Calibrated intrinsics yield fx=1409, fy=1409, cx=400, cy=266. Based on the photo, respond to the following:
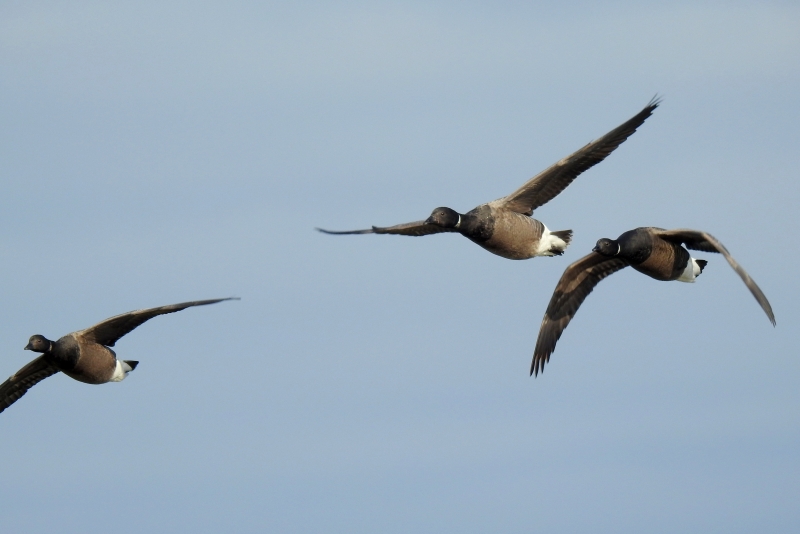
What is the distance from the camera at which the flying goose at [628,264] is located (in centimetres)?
1986

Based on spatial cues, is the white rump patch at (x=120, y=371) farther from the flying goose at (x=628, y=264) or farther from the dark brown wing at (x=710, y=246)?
the dark brown wing at (x=710, y=246)

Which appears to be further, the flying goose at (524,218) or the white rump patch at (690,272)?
the white rump patch at (690,272)

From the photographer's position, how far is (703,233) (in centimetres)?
1880

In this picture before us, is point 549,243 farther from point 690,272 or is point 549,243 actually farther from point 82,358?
point 82,358

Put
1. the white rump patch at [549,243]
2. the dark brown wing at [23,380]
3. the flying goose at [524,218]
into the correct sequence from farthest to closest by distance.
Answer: the dark brown wing at [23,380] → the white rump patch at [549,243] → the flying goose at [524,218]

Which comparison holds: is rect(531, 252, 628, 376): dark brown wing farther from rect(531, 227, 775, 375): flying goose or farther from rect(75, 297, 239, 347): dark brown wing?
rect(75, 297, 239, 347): dark brown wing

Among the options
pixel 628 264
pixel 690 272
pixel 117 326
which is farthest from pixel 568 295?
pixel 117 326

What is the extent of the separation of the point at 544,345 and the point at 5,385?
28.3 ft

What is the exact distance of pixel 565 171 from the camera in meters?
21.0

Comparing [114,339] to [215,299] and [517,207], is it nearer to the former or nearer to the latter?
[215,299]

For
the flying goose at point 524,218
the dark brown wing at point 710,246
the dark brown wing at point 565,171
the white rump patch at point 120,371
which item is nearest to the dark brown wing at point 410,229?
the flying goose at point 524,218

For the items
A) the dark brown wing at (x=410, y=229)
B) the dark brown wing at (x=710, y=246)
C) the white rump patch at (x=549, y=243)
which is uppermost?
the dark brown wing at (x=410, y=229)

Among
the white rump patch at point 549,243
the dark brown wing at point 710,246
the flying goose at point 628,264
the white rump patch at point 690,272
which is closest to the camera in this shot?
→ the dark brown wing at point 710,246

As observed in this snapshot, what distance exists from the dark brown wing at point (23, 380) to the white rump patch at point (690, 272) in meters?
9.92
